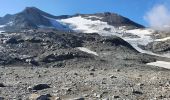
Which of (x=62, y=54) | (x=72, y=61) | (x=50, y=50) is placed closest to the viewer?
(x=72, y=61)

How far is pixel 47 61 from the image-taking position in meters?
73.0

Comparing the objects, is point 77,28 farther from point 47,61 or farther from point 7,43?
point 47,61

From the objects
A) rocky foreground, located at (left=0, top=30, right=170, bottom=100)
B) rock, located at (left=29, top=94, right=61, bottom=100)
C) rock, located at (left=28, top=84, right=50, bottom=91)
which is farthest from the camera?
rock, located at (left=28, top=84, right=50, bottom=91)

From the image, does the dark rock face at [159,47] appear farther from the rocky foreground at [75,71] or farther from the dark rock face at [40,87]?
the dark rock face at [40,87]

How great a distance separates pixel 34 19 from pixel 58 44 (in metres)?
96.4

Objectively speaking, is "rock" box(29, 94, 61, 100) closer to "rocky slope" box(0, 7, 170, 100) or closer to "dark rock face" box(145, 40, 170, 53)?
"rocky slope" box(0, 7, 170, 100)

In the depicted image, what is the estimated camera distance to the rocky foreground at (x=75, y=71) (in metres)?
33.8

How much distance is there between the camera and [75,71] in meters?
56.1

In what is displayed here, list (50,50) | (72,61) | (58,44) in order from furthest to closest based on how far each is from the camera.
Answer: (58,44)
(50,50)
(72,61)

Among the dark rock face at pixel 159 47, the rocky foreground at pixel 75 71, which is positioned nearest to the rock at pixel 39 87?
the rocky foreground at pixel 75 71

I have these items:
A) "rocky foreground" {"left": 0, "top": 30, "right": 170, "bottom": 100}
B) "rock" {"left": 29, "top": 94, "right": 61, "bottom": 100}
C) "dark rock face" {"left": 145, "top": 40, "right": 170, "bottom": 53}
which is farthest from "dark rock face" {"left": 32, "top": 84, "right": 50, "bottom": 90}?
"dark rock face" {"left": 145, "top": 40, "right": 170, "bottom": 53}

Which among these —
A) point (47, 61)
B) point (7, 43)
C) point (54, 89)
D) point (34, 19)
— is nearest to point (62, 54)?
point (47, 61)

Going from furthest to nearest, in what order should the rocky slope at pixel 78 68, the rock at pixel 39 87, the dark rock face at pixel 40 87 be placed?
the dark rock face at pixel 40 87 → the rock at pixel 39 87 → the rocky slope at pixel 78 68

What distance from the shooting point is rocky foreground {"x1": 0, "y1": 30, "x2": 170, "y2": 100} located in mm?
33844
